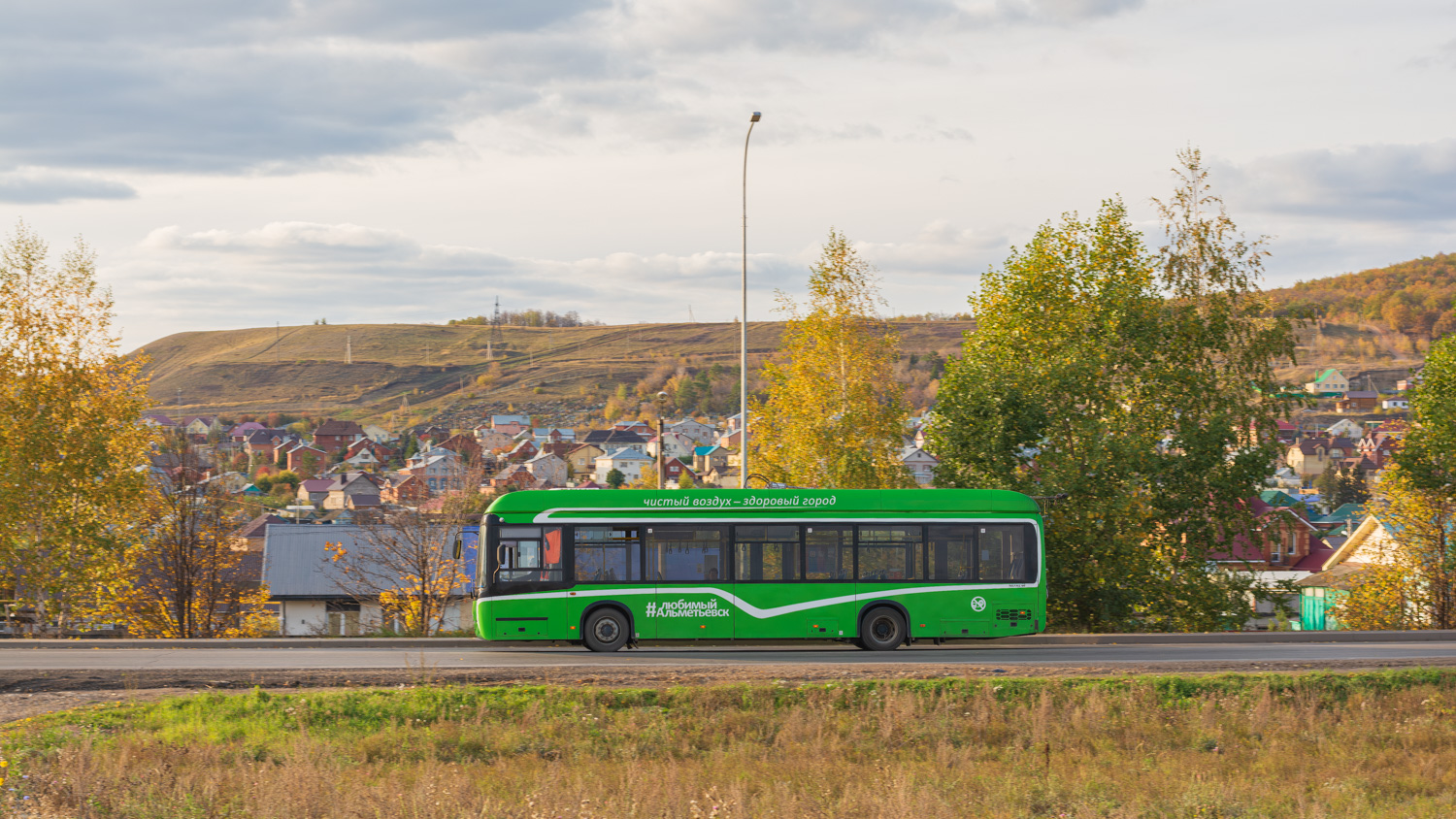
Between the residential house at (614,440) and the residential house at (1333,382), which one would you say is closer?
the residential house at (614,440)

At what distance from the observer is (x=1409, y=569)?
101ft

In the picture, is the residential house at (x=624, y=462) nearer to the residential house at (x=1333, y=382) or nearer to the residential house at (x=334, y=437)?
the residential house at (x=334, y=437)

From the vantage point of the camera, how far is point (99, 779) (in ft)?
33.2

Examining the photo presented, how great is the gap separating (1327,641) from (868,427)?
1267 cm

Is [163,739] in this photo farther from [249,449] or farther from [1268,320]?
[249,449]

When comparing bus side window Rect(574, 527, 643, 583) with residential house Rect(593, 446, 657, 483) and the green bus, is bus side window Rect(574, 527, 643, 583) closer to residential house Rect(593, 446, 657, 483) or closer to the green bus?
the green bus

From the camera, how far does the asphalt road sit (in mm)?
18141

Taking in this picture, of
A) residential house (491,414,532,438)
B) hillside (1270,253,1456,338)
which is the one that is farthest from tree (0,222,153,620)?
hillside (1270,253,1456,338)

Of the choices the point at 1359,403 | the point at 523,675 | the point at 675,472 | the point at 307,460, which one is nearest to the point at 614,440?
the point at 675,472

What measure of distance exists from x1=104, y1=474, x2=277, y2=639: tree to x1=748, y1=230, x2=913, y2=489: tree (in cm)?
1459

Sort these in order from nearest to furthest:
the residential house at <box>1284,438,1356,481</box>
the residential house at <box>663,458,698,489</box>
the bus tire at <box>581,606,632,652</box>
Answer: the bus tire at <box>581,606,632,652</box> → the residential house at <box>663,458,698,489</box> → the residential house at <box>1284,438,1356,481</box>

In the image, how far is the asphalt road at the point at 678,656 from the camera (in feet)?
59.5

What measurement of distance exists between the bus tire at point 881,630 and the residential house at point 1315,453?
14089 cm

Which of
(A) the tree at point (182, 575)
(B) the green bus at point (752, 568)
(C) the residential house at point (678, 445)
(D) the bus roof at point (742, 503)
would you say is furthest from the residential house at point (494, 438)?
(B) the green bus at point (752, 568)
